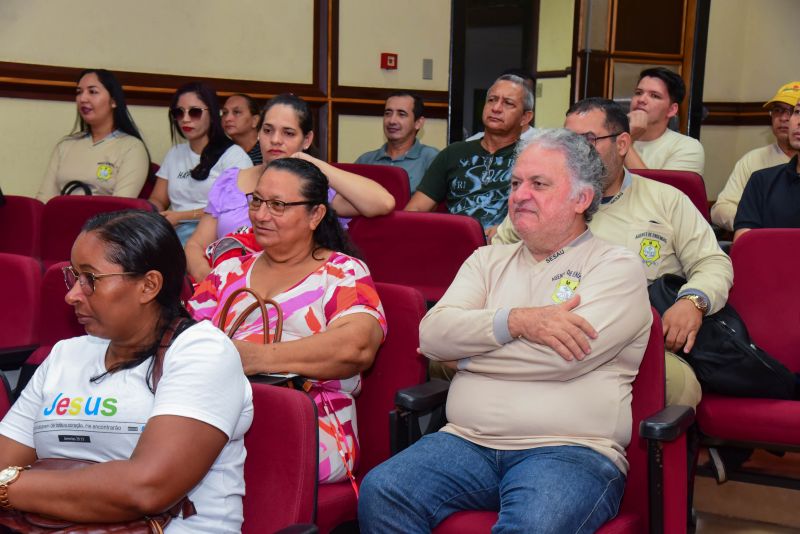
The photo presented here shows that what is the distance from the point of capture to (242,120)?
16.4ft

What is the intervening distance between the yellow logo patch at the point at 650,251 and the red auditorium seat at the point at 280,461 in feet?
4.52

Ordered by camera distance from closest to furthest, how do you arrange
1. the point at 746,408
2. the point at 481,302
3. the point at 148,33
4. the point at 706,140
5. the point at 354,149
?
the point at 481,302 → the point at 746,408 → the point at 148,33 → the point at 354,149 → the point at 706,140

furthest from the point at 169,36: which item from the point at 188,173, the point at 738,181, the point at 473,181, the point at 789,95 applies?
the point at 789,95

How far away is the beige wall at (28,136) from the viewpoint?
4785 mm

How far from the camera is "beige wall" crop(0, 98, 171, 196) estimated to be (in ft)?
15.7

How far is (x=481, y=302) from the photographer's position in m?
2.19

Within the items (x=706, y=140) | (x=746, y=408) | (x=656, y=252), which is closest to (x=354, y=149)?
(x=706, y=140)

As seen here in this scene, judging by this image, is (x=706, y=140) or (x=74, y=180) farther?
(x=706, y=140)

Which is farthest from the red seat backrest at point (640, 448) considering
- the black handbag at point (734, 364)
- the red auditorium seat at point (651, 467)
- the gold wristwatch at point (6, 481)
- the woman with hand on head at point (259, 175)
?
the woman with hand on head at point (259, 175)

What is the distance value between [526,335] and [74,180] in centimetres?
318

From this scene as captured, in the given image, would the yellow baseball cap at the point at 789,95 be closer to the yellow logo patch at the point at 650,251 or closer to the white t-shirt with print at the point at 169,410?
the yellow logo patch at the point at 650,251

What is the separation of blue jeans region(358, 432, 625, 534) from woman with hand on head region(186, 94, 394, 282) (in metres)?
1.13

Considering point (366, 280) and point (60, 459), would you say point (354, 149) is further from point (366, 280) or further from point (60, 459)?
point (60, 459)

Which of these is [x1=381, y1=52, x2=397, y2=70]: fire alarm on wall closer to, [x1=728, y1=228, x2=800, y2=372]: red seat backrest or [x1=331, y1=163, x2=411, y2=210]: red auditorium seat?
[x1=331, y1=163, x2=411, y2=210]: red auditorium seat
